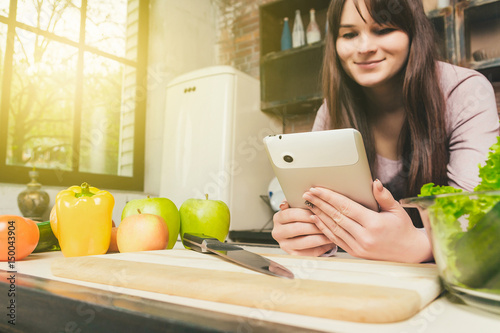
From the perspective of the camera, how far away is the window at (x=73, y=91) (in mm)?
2123

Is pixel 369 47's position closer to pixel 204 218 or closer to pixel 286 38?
pixel 204 218

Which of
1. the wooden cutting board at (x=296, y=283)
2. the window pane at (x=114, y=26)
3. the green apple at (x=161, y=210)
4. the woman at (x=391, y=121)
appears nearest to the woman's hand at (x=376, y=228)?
the woman at (x=391, y=121)

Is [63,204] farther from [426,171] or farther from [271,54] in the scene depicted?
[271,54]

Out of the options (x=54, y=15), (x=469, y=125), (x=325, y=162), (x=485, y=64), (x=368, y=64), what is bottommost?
(x=325, y=162)

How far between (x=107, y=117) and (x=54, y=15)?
0.72 metres

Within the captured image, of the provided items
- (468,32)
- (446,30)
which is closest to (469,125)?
(446,30)

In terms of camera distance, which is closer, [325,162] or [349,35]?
[325,162]

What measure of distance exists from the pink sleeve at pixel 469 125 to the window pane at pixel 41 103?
7.09 ft

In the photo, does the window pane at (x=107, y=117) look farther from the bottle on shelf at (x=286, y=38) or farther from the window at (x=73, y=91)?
the bottle on shelf at (x=286, y=38)

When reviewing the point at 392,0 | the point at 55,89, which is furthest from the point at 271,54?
the point at 392,0

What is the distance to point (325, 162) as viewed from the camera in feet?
2.32

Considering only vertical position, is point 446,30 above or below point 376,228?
above

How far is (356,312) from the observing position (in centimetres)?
32

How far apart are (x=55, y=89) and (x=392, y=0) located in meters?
2.05
